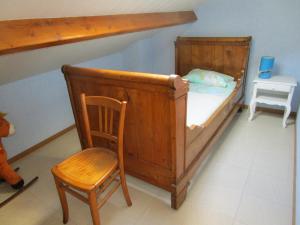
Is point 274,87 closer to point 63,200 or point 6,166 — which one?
point 63,200

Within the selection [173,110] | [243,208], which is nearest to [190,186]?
[243,208]

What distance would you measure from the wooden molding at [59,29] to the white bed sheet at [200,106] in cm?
91

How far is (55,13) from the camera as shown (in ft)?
4.49

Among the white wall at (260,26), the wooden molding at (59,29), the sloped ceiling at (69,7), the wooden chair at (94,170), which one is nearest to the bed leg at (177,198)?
the wooden chair at (94,170)

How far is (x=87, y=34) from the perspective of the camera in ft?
5.16

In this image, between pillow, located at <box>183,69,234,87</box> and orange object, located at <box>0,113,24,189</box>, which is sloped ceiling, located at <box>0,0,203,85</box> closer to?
orange object, located at <box>0,113,24,189</box>

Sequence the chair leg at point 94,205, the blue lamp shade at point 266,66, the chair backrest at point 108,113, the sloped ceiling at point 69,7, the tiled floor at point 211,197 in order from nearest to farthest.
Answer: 1. the sloped ceiling at point 69,7
2. the chair leg at point 94,205
3. the chair backrest at point 108,113
4. the tiled floor at point 211,197
5. the blue lamp shade at point 266,66

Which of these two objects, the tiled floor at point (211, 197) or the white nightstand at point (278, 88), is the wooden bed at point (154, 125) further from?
the white nightstand at point (278, 88)

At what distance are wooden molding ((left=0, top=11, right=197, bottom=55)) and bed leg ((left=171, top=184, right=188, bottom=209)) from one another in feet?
4.41

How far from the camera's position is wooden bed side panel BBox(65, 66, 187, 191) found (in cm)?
140

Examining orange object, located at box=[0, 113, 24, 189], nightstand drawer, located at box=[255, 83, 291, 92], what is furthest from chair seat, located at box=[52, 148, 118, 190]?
nightstand drawer, located at box=[255, 83, 291, 92]

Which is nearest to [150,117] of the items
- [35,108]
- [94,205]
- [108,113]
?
[108,113]

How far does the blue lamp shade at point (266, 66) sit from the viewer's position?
265cm

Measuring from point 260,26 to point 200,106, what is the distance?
150cm
